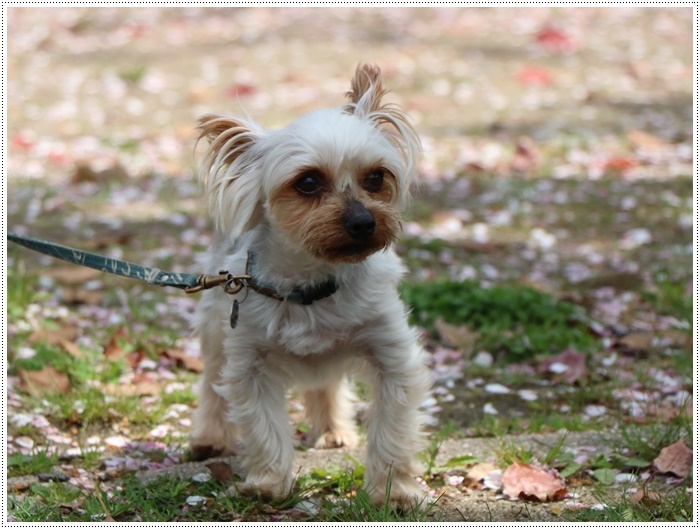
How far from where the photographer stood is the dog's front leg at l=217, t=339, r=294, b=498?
12.0ft

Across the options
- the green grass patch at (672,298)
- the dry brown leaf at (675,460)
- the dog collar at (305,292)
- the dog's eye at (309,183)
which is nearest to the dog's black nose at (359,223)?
the dog's eye at (309,183)

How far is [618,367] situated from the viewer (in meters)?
5.05

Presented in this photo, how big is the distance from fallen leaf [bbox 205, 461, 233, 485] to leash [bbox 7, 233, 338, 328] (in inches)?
27.5

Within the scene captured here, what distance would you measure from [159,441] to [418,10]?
14122 millimetres

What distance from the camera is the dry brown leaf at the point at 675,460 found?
367 cm

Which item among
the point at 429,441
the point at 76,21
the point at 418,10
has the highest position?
the point at 418,10

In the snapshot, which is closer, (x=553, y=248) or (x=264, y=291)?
(x=264, y=291)

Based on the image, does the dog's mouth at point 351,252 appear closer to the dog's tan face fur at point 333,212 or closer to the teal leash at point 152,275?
the dog's tan face fur at point 333,212

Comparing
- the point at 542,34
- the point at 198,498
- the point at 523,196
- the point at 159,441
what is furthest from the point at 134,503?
the point at 542,34

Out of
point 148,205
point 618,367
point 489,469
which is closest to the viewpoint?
point 489,469

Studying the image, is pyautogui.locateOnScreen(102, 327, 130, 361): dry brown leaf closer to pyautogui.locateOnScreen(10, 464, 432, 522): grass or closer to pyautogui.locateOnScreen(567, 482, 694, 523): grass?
pyautogui.locateOnScreen(10, 464, 432, 522): grass

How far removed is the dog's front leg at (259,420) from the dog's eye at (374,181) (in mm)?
825

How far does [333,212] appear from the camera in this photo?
3.43m

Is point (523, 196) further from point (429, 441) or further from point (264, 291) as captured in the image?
point (264, 291)
